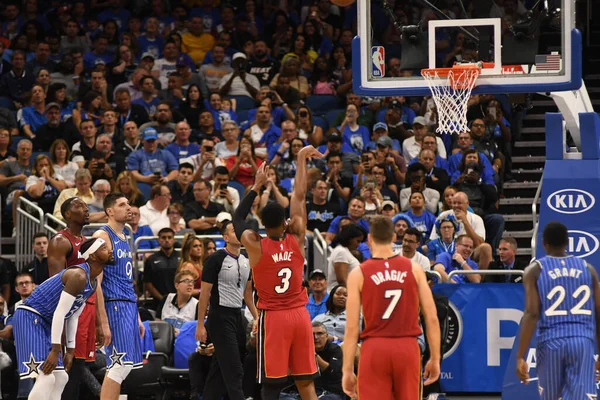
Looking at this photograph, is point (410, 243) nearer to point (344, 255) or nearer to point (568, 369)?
point (344, 255)

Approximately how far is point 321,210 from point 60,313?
6319mm

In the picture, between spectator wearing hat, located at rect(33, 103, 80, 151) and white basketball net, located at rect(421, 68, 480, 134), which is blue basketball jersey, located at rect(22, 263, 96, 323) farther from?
spectator wearing hat, located at rect(33, 103, 80, 151)

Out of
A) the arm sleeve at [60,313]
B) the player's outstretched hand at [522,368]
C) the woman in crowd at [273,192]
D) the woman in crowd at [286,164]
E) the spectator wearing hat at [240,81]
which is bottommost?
the player's outstretched hand at [522,368]

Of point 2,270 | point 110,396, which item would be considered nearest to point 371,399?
point 110,396

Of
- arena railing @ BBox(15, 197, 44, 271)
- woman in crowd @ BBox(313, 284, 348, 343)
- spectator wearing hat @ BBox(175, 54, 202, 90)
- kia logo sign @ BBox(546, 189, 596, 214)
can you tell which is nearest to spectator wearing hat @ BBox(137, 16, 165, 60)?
spectator wearing hat @ BBox(175, 54, 202, 90)

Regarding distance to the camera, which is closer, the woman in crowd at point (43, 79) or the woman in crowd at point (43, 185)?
the woman in crowd at point (43, 185)

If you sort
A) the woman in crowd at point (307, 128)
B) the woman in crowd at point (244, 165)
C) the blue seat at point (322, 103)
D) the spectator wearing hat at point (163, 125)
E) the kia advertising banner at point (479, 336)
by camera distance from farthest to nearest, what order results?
the blue seat at point (322, 103) → the spectator wearing hat at point (163, 125) → the woman in crowd at point (307, 128) → the woman in crowd at point (244, 165) → the kia advertising banner at point (479, 336)

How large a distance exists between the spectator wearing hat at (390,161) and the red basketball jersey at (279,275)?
5.99 m

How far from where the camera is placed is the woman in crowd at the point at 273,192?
48.1 ft

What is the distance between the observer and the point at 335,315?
12.5 m

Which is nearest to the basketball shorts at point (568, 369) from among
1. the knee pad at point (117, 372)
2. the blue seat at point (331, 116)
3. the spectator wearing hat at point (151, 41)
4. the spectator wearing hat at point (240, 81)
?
the knee pad at point (117, 372)

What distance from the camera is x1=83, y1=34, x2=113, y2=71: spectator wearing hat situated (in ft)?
62.1

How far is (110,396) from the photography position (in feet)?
32.2

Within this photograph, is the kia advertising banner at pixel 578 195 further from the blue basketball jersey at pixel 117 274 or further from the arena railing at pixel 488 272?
the blue basketball jersey at pixel 117 274
